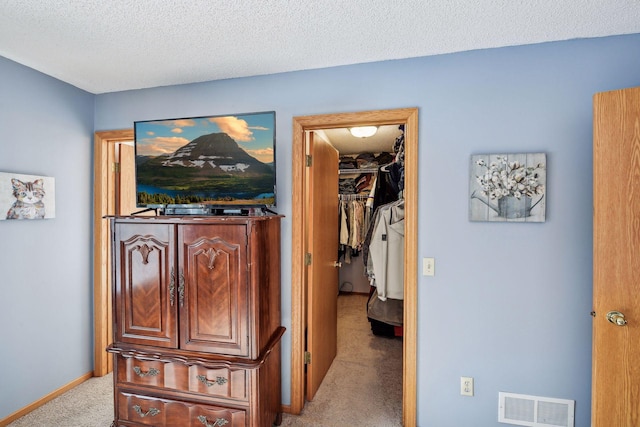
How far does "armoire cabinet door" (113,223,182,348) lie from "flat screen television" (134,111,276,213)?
28 cm

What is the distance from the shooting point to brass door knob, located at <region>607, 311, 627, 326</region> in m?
1.45

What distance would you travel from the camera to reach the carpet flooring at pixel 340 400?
2100 millimetres

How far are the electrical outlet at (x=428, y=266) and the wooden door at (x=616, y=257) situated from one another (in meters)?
0.78

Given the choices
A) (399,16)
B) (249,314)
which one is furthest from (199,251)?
(399,16)

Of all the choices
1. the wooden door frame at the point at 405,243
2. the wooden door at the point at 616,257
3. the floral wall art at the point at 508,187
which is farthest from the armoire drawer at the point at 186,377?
the wooden door at the point at 616,257

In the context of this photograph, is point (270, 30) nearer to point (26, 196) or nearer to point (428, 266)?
point (428, 266)

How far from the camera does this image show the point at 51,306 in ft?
7.61

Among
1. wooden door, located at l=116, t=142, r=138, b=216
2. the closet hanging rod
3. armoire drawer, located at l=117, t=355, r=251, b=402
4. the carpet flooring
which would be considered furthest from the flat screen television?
the closet hanging rod

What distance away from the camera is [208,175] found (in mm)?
2031

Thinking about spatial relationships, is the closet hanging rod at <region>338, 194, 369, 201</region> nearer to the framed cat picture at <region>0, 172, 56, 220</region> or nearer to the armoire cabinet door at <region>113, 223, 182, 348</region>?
the armoire cabinet door at <region>113, 223, 182, 348</region>

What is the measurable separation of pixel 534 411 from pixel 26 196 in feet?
11.6

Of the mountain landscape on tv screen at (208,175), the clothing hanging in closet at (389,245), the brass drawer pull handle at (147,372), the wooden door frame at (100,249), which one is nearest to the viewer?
the brass drawer pull handle at (147,372)

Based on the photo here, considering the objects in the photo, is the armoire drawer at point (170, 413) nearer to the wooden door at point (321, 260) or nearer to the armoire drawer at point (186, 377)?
the armoire drawer at point (186, 377)

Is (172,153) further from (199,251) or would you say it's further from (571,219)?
(571,219)
